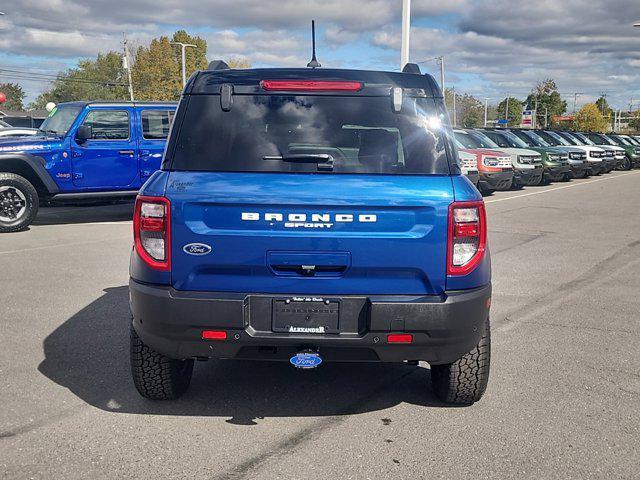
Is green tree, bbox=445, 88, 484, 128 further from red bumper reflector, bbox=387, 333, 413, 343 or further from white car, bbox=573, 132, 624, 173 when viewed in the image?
red bumper reflector, bbox=387, 333, 413, 343

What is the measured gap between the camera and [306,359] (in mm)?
3494

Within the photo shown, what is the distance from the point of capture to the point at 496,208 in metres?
15.4

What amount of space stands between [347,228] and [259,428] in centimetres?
121

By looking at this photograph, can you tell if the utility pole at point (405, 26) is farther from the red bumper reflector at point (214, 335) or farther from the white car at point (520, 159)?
the red bumper reflector at point (214, 335)

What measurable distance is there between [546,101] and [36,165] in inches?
4542

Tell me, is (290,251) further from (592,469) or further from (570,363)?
(570,363)

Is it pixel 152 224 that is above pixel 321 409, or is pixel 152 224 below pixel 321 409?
above

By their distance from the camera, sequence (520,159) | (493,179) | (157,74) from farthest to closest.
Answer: (157,74), (520,159), (493,179)

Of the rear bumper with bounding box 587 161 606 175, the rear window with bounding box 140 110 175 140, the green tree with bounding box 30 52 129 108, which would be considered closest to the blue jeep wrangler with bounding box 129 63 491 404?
the rear window with bounding box 140 110 175 140

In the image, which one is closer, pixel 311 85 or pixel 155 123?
pixel 311 85

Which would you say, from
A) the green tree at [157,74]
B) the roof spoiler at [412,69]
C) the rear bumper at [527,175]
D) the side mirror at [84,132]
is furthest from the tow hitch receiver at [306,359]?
the green tree at [157,74]

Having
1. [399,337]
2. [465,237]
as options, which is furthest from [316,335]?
[465,237]

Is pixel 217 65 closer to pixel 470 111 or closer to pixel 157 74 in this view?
pixel 157 74

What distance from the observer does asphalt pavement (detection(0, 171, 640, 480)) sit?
10.7 feet
